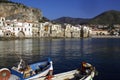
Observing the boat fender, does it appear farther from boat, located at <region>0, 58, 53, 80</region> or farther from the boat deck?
the boat deck

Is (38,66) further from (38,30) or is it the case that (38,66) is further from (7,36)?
(38,30)

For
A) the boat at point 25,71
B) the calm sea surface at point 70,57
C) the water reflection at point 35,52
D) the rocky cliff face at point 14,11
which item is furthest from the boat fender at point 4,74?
the rocky cliff face at point 14,11

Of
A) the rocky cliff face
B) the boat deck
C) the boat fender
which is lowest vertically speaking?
the boat deck

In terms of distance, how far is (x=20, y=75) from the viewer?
2455 centimetres

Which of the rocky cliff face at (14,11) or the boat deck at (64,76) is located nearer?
the boat deck at (64,76)

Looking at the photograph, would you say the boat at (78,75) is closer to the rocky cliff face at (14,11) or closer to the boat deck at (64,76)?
the boat deck at (64,76)

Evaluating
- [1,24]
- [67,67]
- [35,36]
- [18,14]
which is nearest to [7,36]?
[1,24]

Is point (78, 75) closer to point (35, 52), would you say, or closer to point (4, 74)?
point (4, 74)

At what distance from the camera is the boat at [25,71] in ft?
75.4

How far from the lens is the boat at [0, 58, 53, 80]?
23.0 metres

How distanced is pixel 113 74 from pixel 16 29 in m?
119

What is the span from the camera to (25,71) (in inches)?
1075

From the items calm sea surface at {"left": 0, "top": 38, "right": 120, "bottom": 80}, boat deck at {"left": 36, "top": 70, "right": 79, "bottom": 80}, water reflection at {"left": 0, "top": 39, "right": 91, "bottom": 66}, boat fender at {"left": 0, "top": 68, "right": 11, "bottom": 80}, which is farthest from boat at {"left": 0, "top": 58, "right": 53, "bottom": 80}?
water reflection at {"left": 0, "top": 39, "right": 91, "bottom": 66}

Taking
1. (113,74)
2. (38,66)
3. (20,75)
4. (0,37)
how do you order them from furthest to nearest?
(0,37) < (113,74) < (38,66) < (20,75)
